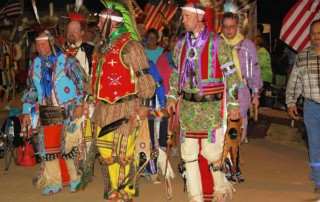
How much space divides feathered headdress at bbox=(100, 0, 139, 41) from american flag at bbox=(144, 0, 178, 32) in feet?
23.0

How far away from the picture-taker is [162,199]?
6.92 m

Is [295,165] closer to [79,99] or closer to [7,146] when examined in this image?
[79,99]

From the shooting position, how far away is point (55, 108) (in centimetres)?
705

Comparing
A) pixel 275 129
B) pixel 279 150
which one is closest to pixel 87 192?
pixel 279 150

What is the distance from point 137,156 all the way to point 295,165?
312 centimetres

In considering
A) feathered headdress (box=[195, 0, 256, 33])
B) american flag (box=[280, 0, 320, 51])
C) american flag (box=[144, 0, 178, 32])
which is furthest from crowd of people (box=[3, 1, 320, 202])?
american flag (box=[144, 0, 178, 32])

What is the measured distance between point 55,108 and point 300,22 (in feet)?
16.7

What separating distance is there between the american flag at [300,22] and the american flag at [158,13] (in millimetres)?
3476

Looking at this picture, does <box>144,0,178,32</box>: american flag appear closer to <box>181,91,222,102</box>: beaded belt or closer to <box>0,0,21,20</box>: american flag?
<box>181,91,222,102</box>: beaded belt

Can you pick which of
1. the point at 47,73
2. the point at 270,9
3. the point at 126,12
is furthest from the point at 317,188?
the point at 270,9

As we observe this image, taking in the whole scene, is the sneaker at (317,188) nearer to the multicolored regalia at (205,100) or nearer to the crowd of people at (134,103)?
the crowd of people at (134,103)

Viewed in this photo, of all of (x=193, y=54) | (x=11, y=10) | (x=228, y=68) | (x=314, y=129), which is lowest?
(x=314, y=129)

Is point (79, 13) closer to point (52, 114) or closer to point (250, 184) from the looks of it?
point (52, 114)

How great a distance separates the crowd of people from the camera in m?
6.10
